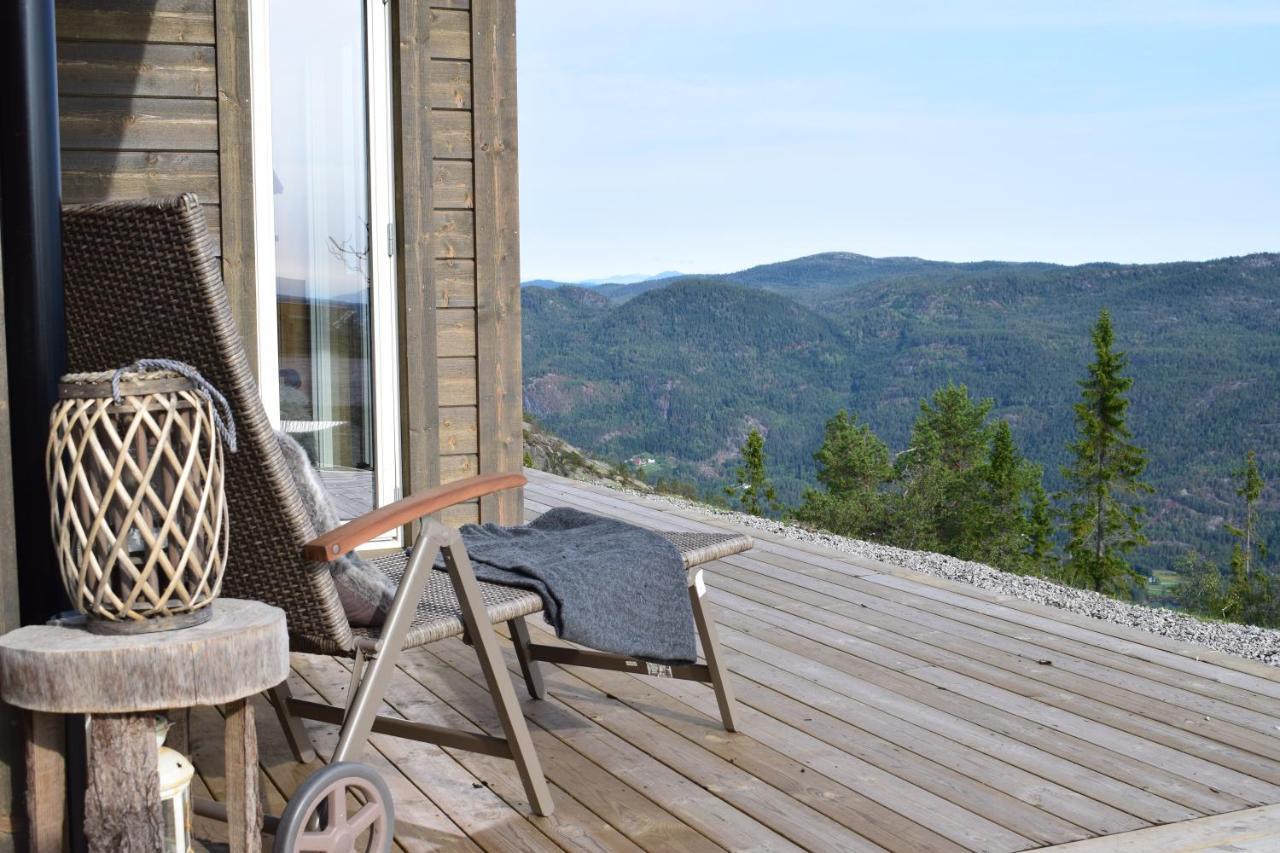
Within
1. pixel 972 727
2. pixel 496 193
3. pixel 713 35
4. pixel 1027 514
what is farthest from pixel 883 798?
pixel 713 35

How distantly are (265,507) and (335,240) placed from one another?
8.22ft

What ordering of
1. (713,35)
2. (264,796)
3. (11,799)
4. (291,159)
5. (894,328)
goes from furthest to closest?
1. (894,328)
2. (713,35)
3. (291,159)
4. (264,796)
5. (11,799)

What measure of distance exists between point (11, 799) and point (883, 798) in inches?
58.4

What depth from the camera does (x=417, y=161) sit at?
163 inches

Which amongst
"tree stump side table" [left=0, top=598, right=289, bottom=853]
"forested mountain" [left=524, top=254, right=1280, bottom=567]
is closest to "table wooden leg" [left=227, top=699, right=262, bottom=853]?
"tree stump side table" [left=0, top=598, right=289, bottom=853]

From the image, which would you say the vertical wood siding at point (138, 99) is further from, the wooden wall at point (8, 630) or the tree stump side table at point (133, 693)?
the tree stump side table at point (133, 693)

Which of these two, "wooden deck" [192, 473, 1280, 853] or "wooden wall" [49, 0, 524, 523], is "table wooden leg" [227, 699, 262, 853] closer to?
"wooden deck" [192, 473, 1280, 853]

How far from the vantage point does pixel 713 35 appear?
53844 mm

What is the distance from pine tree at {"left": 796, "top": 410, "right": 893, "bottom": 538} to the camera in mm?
31766

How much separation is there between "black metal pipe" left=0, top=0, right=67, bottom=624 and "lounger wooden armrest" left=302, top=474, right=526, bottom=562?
1.16 feet

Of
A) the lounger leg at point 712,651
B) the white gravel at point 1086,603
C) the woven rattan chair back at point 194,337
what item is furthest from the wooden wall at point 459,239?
the woven rattan chair back at point 194,337

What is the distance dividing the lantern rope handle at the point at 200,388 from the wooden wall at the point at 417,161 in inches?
94.6

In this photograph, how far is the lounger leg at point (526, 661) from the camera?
110 inches

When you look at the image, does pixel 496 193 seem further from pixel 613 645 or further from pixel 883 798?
pixel 883 798
